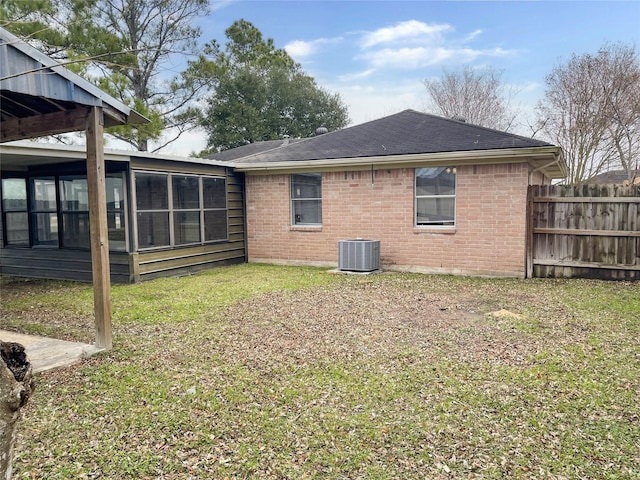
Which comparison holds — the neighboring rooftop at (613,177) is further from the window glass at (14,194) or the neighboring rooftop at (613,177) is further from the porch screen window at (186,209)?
the window glass at (14,194)

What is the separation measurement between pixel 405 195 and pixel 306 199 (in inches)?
98.0

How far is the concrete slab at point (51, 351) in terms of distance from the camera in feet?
14.1

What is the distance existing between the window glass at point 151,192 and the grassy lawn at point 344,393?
9.14 feet

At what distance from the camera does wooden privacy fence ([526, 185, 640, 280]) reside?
8.20 meters

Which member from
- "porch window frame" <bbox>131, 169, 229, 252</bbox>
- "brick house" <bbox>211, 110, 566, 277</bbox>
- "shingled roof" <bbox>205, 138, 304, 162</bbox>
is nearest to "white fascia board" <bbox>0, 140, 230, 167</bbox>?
"porch window frame" <bbox>131, 169, 229, 252</bbox>

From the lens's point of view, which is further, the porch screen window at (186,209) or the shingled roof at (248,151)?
the shingled roof at (248,151)

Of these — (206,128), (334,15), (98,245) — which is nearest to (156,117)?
(206,128)

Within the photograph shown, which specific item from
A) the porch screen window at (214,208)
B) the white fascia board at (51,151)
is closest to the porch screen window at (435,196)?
the porch screen window at (214,208)

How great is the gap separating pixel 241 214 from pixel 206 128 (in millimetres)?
12973

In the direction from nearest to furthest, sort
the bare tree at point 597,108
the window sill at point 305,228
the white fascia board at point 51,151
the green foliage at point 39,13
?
1. the white fascia board at point 51,151
2. the window sill at point 305,228
3. the green foliage at point 39,13
4. the bare tree at point 597,108

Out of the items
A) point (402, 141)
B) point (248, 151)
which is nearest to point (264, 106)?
point (248, 151)

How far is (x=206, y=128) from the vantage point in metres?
23.1

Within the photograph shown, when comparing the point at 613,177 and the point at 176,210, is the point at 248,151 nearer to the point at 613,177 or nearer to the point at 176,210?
the point at 176,210

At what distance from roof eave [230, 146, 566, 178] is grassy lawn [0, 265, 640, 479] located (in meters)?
2.83
